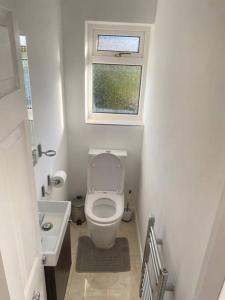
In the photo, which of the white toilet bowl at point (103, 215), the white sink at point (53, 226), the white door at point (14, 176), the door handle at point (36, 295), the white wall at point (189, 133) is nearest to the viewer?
the white door at point (14, 176)

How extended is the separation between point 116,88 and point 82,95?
0.39m

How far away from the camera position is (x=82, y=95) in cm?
243

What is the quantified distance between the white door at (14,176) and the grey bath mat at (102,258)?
1260 millimetres

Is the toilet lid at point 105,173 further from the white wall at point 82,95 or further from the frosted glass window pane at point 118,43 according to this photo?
the frosted glass window pane at point 118,43

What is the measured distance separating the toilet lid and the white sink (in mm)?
831

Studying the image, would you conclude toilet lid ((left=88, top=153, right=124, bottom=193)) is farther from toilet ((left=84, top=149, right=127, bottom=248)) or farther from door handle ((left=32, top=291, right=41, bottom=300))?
door handle ((left=32, top=291, right=41, bottom=300))

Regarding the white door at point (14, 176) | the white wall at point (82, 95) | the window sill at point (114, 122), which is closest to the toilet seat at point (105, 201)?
the white wall at point (82, 95)

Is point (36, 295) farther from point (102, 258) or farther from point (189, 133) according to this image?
point (102, 258)

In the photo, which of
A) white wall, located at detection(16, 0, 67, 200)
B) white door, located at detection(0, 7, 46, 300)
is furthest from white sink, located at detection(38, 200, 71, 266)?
white door, located at detection(0, 7, 46, 300)

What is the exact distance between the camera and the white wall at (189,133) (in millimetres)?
856

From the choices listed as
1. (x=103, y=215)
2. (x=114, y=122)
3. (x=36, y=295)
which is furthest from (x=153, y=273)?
(x=114, y=122)

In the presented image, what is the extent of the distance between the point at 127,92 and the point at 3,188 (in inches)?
80.2

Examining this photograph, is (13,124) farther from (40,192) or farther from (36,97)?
(40,192)

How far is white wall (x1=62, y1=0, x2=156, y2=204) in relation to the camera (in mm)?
2080
